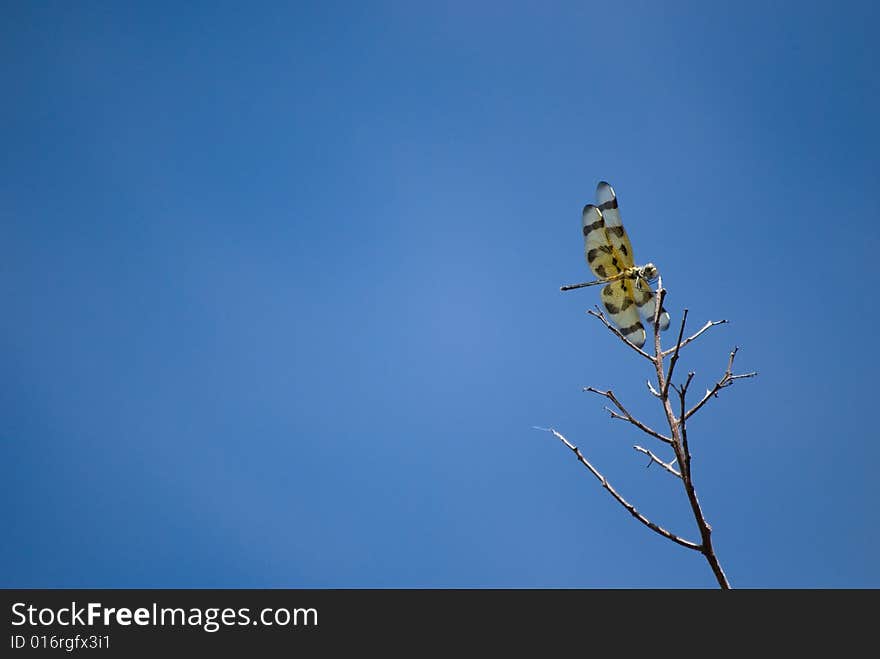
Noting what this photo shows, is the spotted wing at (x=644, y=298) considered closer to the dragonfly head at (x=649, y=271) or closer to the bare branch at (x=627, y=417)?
the dragonfly head at (x=649, y=271)

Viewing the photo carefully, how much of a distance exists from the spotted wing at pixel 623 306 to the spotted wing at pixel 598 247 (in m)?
0.23

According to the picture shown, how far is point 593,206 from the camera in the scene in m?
9.17

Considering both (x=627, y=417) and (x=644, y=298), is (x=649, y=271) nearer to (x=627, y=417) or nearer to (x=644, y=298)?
(x=644, y=298)

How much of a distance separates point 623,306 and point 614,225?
118cm

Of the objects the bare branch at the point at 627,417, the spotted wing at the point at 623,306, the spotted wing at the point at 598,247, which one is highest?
the spotted wing at the point at 598,247

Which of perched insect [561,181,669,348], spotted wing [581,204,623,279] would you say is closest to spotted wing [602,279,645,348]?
perched insect [561,181,669,348]

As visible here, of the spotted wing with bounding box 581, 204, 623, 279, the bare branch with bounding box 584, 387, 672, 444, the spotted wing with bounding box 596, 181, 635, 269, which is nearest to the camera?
the bare branch with bounding box 584, 387, 672, 444

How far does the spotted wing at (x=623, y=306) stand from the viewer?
27.7 feet

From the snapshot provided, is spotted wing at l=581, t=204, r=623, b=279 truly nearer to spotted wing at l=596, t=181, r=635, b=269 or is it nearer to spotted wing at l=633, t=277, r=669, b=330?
spotted wing at l=596, t=181, r=635, b=269

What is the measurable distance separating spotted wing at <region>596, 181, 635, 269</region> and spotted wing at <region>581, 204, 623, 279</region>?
6 cm

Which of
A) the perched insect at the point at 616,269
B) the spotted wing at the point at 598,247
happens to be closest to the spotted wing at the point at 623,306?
the perched insect at the point at 616,269

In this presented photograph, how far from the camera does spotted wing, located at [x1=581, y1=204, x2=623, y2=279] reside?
894 cm
